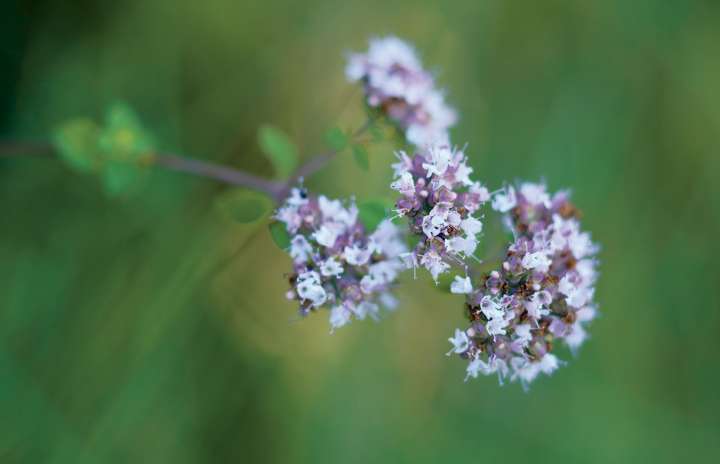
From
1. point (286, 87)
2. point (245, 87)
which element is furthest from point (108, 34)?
point (286, 87)

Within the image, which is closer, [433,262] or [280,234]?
[433,262]

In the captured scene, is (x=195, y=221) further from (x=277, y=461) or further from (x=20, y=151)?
(x=277, y=461)

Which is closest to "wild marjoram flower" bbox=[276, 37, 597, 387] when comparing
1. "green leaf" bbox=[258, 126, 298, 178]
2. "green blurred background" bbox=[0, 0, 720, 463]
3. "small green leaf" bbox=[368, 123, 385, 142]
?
"small green leaf" bbox=[368, 123, 385, 142]

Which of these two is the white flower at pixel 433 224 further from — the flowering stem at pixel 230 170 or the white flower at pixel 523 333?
the flowering stem at pixel 230 170

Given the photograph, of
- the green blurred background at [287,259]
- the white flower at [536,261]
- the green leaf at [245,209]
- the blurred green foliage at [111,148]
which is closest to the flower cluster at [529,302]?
the white flower at [536,261]

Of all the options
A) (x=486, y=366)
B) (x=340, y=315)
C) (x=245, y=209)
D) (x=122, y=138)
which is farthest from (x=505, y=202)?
(x=122, y=138)

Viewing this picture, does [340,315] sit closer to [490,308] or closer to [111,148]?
[490,308]
